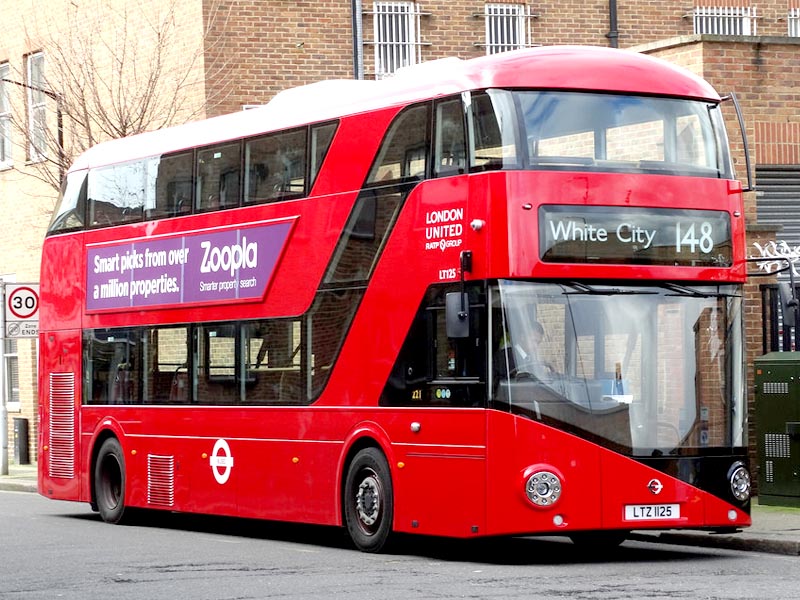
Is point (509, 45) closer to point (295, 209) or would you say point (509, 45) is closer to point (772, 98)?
point (772, 98)

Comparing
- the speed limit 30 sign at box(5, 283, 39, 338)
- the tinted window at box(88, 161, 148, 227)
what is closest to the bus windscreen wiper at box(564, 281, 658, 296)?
the tinted window at box(88, 161, 148, 227)

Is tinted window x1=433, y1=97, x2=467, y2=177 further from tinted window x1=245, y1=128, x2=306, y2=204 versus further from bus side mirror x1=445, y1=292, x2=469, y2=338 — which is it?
tinted window x1=245, y1=128, x2=306, y2=204

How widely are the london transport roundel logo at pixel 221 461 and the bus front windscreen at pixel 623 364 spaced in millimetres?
4725

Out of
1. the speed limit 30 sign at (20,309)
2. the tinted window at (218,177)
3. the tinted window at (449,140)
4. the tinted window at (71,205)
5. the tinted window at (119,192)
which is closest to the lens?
the tinted window at (449,140)

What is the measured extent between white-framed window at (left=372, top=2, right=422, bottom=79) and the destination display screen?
13.8 metres

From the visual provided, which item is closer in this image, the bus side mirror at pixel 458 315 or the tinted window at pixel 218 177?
the bus side mirror at pixel 458 315

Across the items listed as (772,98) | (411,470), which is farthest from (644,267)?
(772,98)

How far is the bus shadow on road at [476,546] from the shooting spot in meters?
14.6

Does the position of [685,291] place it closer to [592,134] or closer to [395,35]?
[592,134]

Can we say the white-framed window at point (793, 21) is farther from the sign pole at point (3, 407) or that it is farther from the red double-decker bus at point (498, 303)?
the red double-decker bus at point (498, 303)

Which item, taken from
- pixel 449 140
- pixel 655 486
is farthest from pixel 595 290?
pixel 449 140

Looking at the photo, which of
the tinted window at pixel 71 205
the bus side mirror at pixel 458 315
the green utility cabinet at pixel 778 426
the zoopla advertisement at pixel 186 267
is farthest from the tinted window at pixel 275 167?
the green utility cabinet at pixel 778 426

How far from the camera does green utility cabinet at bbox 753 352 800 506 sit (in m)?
17.8

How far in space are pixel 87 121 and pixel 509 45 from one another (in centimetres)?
703
